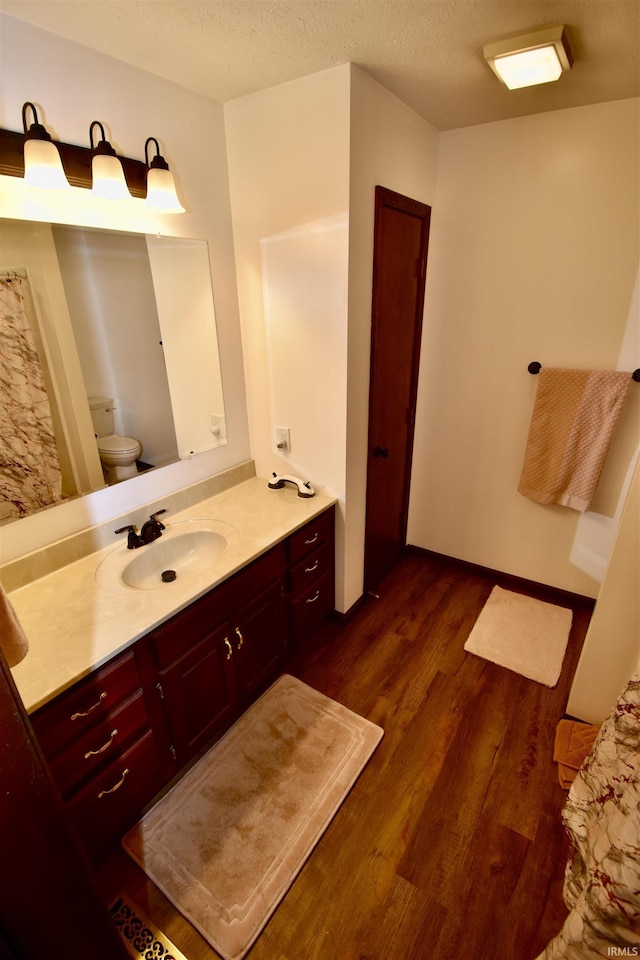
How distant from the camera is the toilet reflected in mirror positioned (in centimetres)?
162

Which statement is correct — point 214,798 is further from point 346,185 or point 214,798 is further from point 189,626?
point 346,185

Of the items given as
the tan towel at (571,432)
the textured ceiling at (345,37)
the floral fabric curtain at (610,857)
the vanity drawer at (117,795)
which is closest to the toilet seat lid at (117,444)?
the vanity drawer at (117,795)

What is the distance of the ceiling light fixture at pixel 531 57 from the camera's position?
4.32 ft

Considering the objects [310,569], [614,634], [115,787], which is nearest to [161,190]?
[310,569]

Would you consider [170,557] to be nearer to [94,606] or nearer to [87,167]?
[94,606]

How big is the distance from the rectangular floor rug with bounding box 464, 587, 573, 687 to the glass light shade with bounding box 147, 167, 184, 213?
8.04 ft

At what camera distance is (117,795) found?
135 cm

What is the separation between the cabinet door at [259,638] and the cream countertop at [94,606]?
241 millimetres

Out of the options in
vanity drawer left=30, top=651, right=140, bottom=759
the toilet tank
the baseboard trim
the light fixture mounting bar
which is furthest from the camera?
the baseboard trim

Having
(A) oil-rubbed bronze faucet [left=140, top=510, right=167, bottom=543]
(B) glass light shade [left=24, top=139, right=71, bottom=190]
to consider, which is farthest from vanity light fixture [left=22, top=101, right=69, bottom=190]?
(A) oil-rubbed bronze faucet [left=140, top=510, right=167, bottom=543]

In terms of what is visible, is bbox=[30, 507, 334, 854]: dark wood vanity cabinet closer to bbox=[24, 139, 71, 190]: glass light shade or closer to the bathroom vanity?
the bathroom vanity

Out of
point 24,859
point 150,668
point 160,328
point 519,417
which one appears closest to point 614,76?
point 519,417

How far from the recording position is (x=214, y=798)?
1589mm

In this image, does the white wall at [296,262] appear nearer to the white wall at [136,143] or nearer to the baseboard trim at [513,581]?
the white wall at [136,143]
